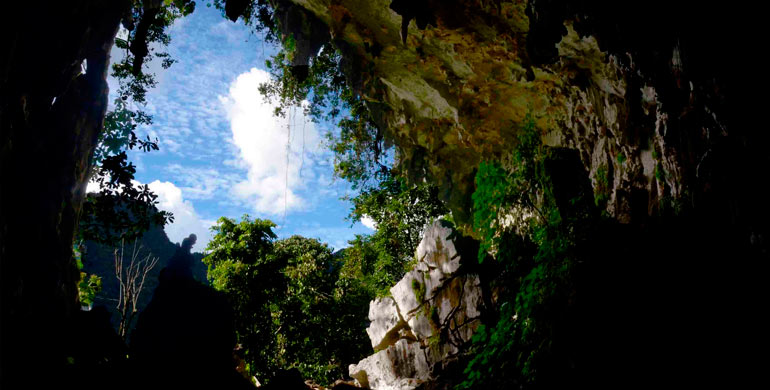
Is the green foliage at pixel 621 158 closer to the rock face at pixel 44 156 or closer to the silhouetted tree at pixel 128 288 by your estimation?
the rock face at pixel 44 156

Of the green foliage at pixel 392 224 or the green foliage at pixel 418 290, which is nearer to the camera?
the green foliage at pixel 418 290

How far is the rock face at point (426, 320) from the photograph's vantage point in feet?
34.0

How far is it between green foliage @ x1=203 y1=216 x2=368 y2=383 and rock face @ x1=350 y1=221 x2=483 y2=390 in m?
2.04

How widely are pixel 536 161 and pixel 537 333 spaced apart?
3457 millimetres

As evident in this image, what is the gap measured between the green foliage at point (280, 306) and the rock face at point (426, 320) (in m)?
2.04

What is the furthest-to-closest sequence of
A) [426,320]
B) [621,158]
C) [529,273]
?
[426,320] → [621,158] → [529,273]

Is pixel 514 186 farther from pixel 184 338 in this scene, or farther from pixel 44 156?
pixel 44 156

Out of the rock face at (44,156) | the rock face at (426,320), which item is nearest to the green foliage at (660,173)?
the rock face at (426,320)

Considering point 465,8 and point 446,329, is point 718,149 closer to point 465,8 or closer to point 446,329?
point 465,8

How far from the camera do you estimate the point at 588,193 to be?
6.76 m

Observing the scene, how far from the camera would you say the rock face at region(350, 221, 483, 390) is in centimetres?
1035

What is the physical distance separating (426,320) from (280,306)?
225 inches

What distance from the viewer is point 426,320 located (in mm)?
10867


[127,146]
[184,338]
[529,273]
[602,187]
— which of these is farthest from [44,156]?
[602,187]
